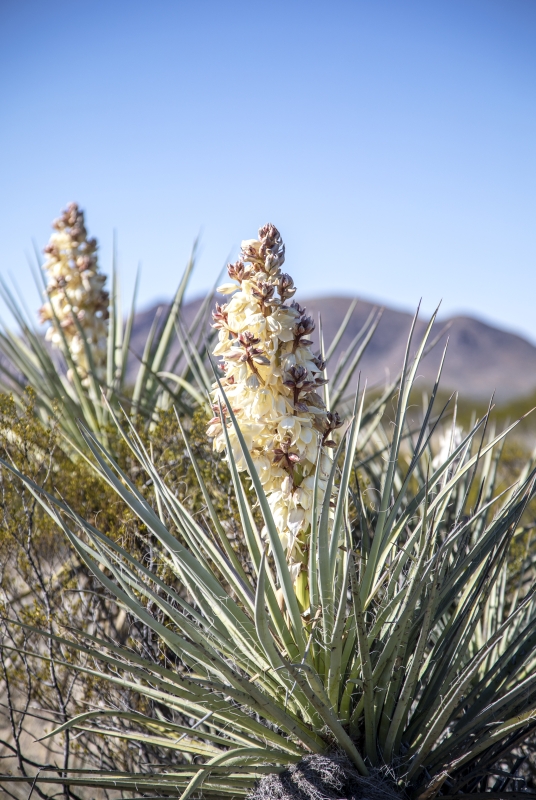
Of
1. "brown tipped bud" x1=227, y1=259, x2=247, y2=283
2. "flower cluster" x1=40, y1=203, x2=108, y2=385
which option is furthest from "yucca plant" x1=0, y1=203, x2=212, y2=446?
"brown tipped bud" x1=227, y1=259, x2=247, y2=283

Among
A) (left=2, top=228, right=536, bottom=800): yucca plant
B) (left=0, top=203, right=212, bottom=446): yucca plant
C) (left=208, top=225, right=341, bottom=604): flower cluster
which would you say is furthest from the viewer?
(left=0, top=203, right=212, bottom=446): yucca plant

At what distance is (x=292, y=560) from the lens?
2.12 m

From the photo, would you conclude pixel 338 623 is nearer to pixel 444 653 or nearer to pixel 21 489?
pixel 444 653

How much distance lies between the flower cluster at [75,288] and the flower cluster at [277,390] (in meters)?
2.93

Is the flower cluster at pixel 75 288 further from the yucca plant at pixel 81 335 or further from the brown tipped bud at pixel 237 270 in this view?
the brown tipped bud at pixel 237 270

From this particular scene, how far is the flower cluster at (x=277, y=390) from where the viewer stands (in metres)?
2.04

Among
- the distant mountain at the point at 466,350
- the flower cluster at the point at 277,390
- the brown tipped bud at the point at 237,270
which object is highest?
the distant mountain at the point at 466,350

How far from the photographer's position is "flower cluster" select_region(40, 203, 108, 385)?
15.7 ft

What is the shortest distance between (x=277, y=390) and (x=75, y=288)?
322 cm

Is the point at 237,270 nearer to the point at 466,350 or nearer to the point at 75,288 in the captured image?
the point at 75,288

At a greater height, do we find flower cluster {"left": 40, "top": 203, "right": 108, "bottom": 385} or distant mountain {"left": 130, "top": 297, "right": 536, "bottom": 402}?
distant mountain {"left": 130, "top": 297, "right": 536, "bottom": 402}

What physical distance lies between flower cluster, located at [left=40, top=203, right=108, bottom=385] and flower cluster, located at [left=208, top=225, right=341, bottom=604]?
2.93 m

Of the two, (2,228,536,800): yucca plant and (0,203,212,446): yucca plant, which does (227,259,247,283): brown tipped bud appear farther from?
(0,203,212,446): yucca plant

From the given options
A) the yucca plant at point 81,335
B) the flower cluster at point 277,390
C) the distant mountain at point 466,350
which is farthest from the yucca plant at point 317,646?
the distant mountain at point 466,350
